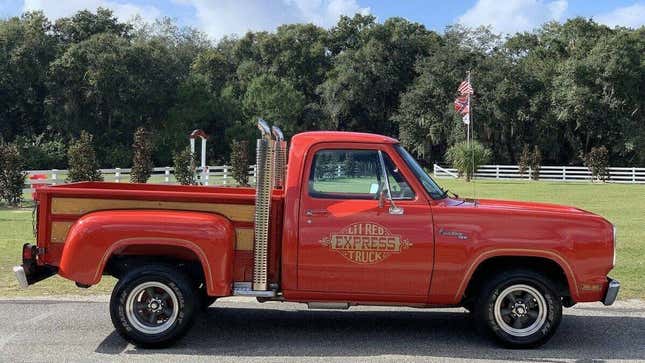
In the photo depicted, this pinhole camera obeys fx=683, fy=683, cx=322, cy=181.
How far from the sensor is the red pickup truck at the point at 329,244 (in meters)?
5.88

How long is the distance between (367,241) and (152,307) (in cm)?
197

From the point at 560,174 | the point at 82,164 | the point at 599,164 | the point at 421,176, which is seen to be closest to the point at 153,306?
the point at 421,176

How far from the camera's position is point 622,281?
31.0ft

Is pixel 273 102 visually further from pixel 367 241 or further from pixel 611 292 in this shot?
pixel 611 292

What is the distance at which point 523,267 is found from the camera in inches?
243

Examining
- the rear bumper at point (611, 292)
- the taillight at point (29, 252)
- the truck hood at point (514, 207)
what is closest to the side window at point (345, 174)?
the truck hood at point (514, 207)

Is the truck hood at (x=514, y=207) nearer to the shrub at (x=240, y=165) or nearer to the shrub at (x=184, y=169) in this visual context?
the shrub at (x=184, y=169)

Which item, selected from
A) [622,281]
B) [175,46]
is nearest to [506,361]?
[622,281]

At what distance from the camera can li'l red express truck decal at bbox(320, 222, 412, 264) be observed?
5.89 meters

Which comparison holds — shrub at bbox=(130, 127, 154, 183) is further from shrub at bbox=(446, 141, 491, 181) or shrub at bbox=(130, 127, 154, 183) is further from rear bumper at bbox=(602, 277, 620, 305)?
rear bumper at bbox=(602, 277, 620, 305)

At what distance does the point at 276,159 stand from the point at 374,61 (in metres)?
54.8

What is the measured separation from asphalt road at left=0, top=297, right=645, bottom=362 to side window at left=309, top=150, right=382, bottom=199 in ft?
4.60

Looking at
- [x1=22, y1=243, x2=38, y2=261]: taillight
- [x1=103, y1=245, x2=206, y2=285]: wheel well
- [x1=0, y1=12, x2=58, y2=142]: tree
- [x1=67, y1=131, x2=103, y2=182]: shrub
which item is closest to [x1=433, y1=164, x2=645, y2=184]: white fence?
[x1=67, y1=131, x2=103, y2=182]: shrub

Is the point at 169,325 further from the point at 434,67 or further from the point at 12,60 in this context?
the point at 434,67
